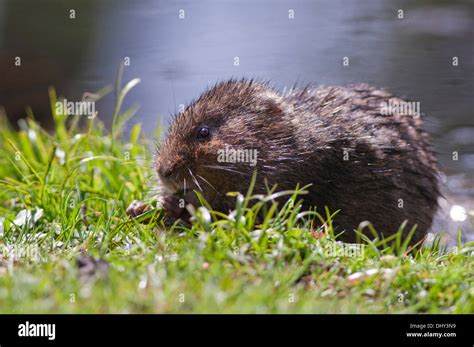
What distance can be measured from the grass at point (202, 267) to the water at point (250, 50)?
333cm

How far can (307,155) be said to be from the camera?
5973mm

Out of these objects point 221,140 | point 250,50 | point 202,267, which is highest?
point 250,50

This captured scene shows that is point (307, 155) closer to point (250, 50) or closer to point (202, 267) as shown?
point (202, 267)

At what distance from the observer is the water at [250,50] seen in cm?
978

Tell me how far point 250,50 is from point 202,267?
6.85 meters

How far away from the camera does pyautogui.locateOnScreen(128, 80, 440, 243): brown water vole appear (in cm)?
576

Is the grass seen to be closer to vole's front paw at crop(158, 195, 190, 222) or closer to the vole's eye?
vole's front paw at crop(158, 195, 190, 222)

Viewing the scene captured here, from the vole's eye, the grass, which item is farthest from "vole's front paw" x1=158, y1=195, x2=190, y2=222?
the vole's eye

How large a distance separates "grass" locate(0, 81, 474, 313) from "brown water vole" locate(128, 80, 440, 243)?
32 cm

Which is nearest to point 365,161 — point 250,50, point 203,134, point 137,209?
point 203,134
